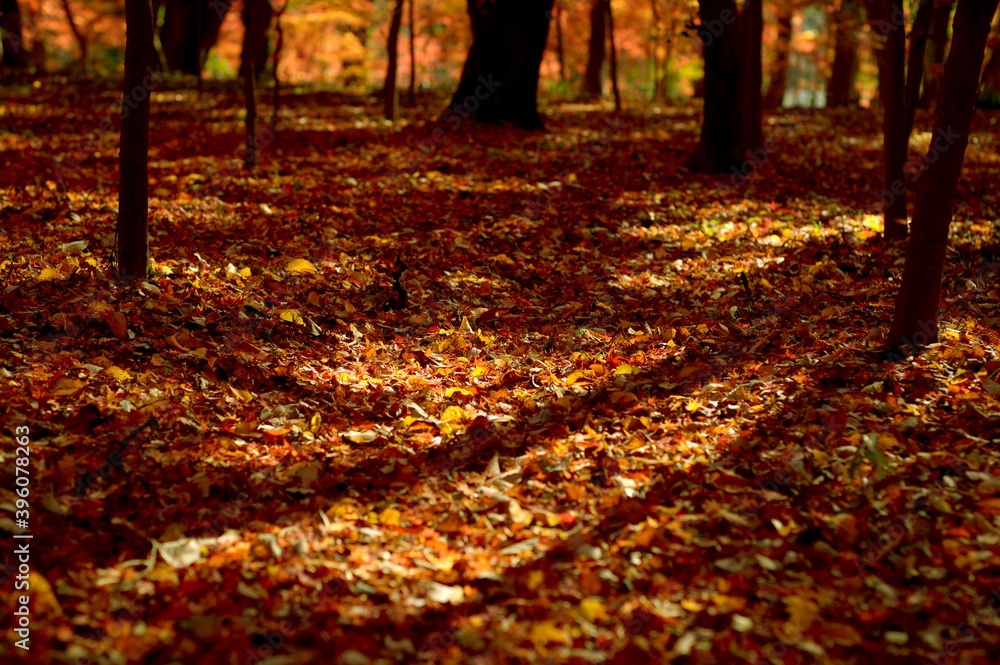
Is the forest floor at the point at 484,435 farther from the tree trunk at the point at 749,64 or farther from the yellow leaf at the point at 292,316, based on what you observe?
the tree trunk at the point at 749,64

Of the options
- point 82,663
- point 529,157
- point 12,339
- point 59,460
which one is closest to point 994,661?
point 82,663

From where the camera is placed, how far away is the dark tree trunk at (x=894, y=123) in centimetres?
778

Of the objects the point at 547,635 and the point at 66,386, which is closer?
the point at 547,635

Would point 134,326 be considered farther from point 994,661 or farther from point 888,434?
point 994,661

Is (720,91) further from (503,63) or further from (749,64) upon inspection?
(503,63)

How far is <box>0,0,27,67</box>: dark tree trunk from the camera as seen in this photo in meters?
20.0

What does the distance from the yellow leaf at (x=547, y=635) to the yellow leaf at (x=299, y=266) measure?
15.7 ft

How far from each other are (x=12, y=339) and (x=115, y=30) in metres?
31.7

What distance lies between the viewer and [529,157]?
12.0 metres

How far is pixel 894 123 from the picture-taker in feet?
26.9

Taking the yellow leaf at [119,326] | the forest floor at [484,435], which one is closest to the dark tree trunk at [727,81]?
the forest floor at [484,435]

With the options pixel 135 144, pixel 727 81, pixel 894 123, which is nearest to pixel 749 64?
pixel 727 81

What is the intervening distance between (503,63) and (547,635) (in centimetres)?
1157

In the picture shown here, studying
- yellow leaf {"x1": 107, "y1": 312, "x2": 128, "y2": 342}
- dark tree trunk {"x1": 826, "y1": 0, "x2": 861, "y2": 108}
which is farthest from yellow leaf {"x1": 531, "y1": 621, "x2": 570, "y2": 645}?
dark tree trunk {"x1": 826, "y1": 0, "x2": 861, "y2": 108}
